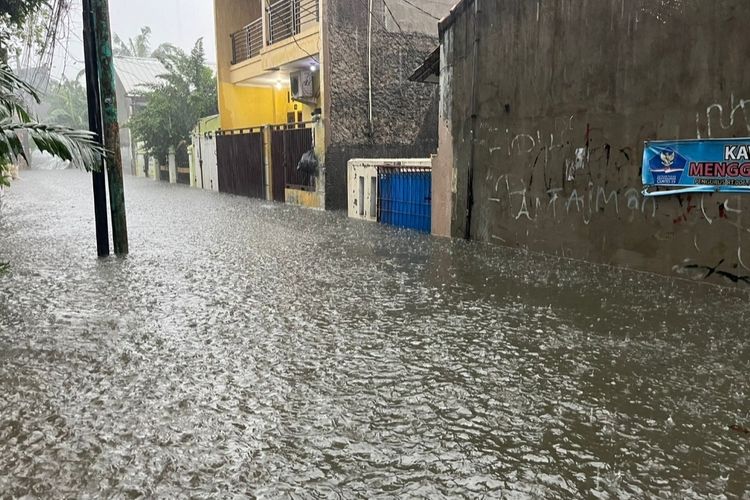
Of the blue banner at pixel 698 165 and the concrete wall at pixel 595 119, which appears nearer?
the blue banner at pixel 698 165

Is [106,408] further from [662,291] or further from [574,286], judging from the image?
[662,291]

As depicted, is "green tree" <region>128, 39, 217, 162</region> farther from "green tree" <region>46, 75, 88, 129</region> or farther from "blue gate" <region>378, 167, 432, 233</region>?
"green tree" <region>46, 75, 88, 129</region>

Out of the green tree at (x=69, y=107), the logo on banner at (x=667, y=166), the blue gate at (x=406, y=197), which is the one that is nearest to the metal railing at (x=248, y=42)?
the blue gate at (x=406, y=197)

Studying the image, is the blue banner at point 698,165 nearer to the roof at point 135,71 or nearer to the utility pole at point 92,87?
the utility pole at point 92,87

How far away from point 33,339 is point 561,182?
695 centimetres

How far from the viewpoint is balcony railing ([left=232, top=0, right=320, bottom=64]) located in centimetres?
1766

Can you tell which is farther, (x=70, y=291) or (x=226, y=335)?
(x=70, y=291)

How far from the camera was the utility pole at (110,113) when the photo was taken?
8219 millimetres

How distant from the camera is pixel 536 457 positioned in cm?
296

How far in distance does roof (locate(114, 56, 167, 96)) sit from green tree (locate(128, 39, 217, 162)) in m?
14.8

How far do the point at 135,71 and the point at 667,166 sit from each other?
161 feet

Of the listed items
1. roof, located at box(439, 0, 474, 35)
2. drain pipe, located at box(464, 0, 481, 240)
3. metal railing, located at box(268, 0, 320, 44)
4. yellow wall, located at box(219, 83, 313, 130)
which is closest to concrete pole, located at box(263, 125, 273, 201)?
metal railing, located at box(268, 0, 320, 44)

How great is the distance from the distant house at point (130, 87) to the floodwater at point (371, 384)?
38726mm

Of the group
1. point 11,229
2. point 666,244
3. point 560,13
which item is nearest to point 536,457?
point 666,244
